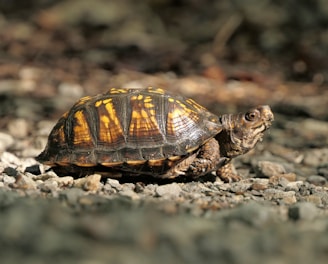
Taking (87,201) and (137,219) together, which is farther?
(87,201)

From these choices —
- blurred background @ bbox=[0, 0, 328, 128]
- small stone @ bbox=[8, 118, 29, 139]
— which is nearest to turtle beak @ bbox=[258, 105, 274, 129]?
small stone @ bbox=[8, 118, 29, 139]

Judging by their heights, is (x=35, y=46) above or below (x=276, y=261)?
above

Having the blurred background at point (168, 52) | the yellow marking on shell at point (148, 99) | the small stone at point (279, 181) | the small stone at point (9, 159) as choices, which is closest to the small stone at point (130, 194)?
the yellow marking on shell at point (148, 99)

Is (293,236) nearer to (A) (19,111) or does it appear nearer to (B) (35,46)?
(A) (19,111)

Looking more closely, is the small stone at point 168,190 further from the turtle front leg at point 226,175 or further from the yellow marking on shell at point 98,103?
the yellow marking on shell at point 98,103

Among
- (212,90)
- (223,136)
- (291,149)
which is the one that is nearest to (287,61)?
(212,90)

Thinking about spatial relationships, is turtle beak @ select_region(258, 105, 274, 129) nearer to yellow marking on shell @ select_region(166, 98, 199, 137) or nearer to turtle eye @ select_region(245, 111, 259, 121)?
turtle eye @ select_region(245, 111, 259, 121)

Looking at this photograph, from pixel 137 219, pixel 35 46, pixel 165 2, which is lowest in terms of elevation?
pixel 137 219

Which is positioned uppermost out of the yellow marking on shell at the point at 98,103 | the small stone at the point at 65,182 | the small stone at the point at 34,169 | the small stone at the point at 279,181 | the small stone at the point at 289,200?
the yellow marking on shell at the point at 98,103
